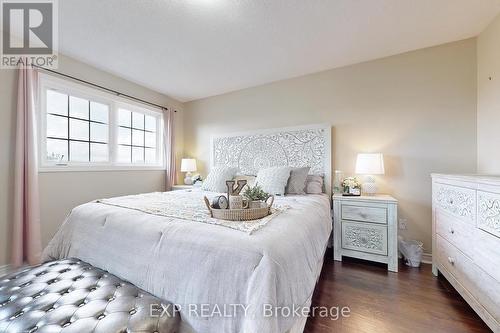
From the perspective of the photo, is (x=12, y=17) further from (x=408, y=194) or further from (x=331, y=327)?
(x=408, y=194)

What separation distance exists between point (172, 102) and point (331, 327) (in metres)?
4.20

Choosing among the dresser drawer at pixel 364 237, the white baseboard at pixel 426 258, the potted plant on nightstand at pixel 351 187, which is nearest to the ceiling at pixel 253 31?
the potted plant on nightstand at pixel 351 187

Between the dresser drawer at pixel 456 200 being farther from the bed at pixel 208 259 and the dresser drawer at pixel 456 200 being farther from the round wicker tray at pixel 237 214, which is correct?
the round wicker tray at pixel 237 214

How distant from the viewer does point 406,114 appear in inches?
98.2

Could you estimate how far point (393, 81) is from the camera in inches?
101

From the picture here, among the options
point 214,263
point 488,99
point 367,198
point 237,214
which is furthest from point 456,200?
point 214,263

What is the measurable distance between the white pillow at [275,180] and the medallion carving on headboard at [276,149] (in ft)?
1.60

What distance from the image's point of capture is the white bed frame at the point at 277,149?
2.88m

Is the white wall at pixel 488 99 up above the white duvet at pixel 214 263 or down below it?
above

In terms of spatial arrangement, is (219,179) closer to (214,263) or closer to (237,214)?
(237,214)

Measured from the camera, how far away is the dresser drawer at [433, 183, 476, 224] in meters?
1.49

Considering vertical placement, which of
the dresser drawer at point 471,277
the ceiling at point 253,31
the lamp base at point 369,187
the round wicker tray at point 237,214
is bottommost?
the dresser drawer at point 471,277

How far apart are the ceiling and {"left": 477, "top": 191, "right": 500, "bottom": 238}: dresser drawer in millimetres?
1627

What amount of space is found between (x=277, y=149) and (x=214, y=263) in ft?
7.90
